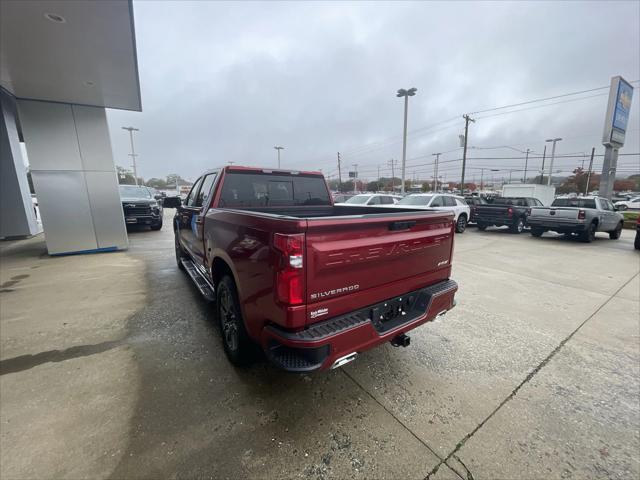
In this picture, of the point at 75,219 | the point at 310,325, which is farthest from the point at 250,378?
the point at 75,219

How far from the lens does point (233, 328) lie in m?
2.70

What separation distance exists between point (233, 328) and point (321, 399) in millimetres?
1023

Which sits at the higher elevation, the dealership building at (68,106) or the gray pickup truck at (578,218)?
the dealership building at (68,106)

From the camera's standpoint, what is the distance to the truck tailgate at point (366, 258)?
1.83 m

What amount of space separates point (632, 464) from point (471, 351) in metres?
1.35

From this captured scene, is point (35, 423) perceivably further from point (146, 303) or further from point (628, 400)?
point (628, 400)

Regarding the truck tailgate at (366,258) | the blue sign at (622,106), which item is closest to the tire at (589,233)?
the blue sign at (622,106)

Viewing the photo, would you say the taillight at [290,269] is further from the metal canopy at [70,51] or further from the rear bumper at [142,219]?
the rear bumper at [142,219]

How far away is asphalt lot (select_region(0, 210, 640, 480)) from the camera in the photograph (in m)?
1.82

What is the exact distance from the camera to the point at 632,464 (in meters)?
1.83

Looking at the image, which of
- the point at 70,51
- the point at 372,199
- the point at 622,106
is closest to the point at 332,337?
the point at 70,51

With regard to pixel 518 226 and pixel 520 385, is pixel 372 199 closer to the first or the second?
pixel 518 226

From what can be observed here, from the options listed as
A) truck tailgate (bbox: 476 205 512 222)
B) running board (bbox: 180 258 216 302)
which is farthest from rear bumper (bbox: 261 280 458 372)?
truck tailgate (bbox: 476 205 512 222)

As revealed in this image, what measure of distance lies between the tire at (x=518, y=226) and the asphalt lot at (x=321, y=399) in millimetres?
8824
